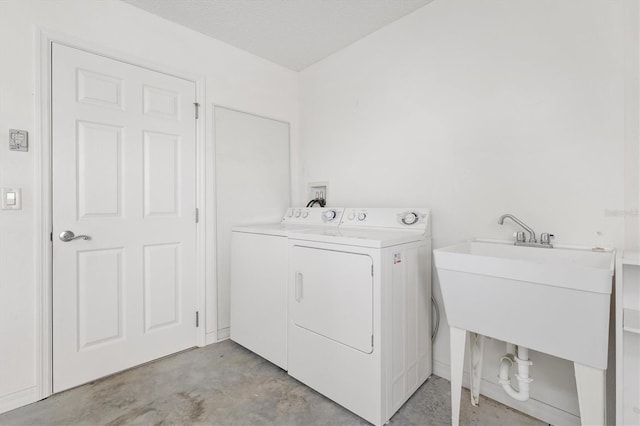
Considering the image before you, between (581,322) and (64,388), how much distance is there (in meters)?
2.73

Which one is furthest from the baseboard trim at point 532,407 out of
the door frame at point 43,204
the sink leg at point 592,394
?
the door frame at point 43,204

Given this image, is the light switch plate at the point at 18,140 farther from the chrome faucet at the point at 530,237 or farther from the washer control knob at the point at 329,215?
the chrome faucet at the point at 530,237

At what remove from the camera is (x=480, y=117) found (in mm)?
1837

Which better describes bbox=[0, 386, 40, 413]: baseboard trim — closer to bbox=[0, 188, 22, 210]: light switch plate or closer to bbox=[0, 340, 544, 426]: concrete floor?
bbox=[0, 340, 544, 426]: concrete floor

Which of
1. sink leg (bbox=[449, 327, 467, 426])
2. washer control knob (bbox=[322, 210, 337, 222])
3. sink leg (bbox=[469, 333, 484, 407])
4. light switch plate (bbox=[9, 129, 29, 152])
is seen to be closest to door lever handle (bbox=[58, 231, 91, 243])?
light switch plate (bbox=[9, 129, 29, 152])

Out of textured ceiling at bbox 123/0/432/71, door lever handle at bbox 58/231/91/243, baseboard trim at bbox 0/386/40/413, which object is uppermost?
textured ceiling at bbox 123/0/432/71

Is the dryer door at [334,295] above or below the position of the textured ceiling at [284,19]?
below

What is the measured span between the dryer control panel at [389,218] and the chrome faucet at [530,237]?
17.3 inches

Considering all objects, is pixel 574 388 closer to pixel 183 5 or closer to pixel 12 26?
pixel 183 5

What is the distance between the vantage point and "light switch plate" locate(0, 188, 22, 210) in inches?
65.3

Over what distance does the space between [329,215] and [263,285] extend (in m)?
0.76

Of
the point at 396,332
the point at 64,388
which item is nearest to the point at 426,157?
the point at 396,332

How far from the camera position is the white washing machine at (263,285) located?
2.03 metres

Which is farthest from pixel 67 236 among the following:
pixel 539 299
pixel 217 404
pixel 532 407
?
pixel 532 407
